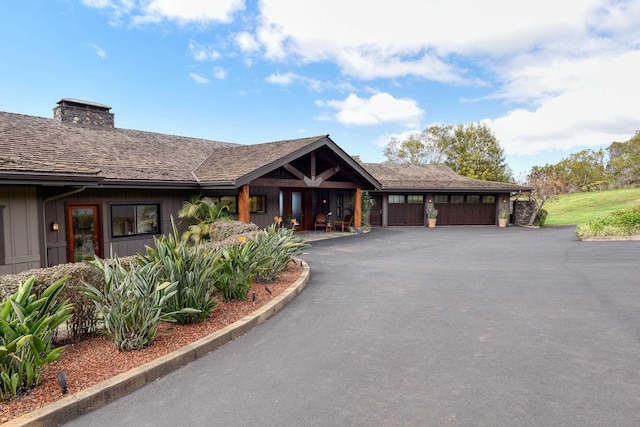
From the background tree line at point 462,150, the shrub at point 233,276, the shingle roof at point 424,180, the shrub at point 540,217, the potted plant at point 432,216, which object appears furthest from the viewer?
the background tree line at point 462,150

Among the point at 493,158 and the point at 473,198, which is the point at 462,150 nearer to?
the point at 493,158

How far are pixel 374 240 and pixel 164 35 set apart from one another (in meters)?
15.6

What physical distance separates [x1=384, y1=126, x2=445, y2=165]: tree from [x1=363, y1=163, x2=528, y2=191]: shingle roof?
18.7m

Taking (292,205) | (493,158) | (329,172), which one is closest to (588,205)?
(493,158)

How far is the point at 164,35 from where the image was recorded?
1903 centimetres

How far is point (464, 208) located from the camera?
2316 centimetres

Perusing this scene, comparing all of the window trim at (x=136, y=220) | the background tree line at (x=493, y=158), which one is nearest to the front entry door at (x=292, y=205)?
the window trim at (x=136, y=220)

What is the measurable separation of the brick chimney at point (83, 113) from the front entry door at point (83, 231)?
18.2 feet

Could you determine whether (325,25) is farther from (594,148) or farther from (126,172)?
(594,148)

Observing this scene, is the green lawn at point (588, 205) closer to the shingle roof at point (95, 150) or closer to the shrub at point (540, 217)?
the shrub at point (540, 217)

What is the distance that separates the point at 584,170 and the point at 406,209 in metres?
35.9

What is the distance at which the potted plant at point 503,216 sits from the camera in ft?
73.6

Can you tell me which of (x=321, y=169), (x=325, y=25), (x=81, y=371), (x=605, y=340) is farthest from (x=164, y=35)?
(x=605, y=340)

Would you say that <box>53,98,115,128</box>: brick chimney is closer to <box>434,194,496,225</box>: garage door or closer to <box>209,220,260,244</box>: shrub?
<box>209,220,260,244</box>: shrub
